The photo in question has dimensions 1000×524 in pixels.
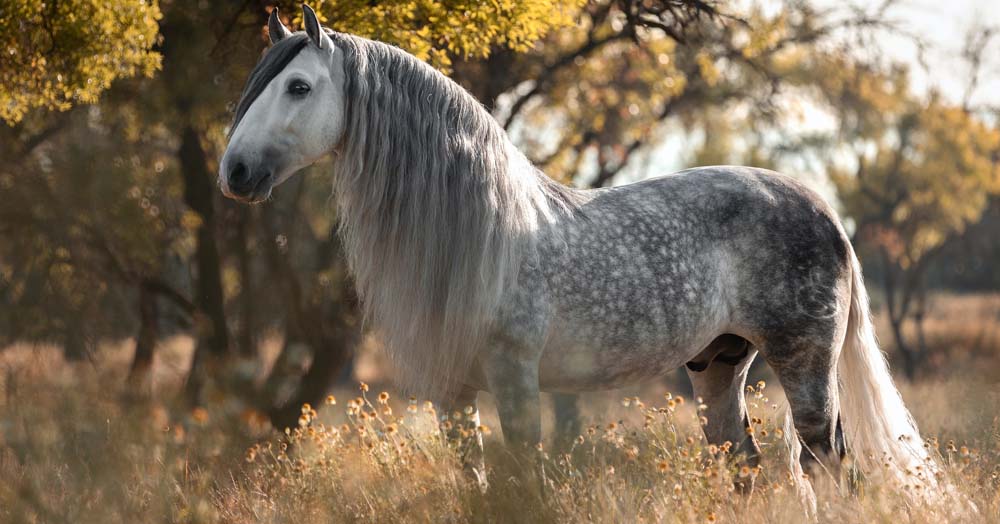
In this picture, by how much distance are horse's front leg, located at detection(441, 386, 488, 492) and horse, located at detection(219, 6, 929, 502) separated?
1.7 inches

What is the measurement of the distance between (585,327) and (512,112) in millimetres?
7133

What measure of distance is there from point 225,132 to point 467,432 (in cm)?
578

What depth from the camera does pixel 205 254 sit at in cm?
978

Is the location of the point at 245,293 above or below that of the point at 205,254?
below

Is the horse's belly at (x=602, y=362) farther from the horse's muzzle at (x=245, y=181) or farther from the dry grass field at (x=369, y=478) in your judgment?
the horse's muzzle at (x=245, y=181)

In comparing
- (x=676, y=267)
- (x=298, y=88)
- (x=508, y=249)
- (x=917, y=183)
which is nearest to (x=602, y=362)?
(x=676, y=267)

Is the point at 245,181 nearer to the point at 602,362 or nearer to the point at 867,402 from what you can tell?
the point at 602,362

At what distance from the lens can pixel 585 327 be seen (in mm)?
4051

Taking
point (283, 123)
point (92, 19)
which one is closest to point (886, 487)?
point (283, 123)

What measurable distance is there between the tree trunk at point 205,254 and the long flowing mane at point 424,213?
6009mm

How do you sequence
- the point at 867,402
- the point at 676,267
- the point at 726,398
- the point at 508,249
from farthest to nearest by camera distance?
the point at 726,398 → the point at 867,402 → the point at 676,267 → the point at 508,249

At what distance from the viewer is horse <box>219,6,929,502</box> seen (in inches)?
151

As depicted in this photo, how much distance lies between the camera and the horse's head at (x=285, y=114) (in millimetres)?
3691

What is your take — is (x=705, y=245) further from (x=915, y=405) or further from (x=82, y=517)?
(x=915, y=405)
